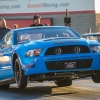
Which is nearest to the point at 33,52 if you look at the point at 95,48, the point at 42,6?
the point at 95,48

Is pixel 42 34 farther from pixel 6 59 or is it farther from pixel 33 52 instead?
pixel 33 52

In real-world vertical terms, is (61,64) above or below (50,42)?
below

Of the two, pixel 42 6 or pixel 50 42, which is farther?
pixel 42 6

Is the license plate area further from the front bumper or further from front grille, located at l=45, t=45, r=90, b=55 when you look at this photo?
front grille, located at l=45, t=45, r=90, b=55

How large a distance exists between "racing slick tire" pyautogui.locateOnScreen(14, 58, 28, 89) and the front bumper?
186mm

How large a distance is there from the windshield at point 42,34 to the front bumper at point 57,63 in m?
1.37

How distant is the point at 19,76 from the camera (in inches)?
451

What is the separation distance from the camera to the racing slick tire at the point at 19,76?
1119 cm

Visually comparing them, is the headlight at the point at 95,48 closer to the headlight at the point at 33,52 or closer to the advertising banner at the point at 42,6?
the headlight at the point at 33,52

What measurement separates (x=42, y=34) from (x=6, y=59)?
93cm

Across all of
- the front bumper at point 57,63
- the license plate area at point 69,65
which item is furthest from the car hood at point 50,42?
the license plate area at point 69,65

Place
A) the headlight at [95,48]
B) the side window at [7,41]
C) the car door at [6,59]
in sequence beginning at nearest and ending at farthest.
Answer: the headlight at [95,48] → the car door at [6,59] → the side window at [7,41]

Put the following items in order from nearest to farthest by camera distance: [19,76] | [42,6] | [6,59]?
1. [19,76]
2. [6,59]
3. [42,6]

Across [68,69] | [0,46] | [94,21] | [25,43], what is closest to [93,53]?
[68,69]
